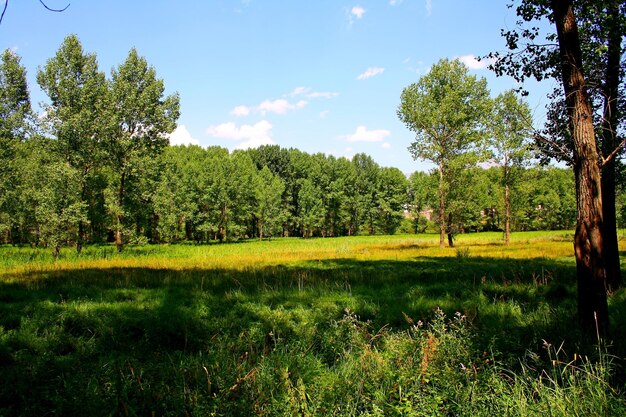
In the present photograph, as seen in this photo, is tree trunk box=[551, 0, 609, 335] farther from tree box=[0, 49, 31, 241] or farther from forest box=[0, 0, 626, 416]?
tree box=[0, 49, 31, 241]

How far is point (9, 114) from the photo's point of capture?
32062 millimetres

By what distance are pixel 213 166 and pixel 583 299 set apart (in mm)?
62789

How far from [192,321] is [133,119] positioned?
93.3ft

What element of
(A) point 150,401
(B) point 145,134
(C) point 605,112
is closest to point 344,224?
(B) point 145,134

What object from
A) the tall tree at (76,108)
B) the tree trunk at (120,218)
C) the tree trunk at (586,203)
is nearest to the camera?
the tree trunk at (586,203)

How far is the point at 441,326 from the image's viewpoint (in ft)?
17.2

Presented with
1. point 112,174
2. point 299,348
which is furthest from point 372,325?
point 112,174

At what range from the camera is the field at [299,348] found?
3.69 meters

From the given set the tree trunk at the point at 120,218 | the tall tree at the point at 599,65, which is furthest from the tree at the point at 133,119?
the tall tree at the point at 599,65

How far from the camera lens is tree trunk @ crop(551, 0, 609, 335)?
539 cm

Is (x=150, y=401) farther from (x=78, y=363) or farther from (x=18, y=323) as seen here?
(x=18, y=323)

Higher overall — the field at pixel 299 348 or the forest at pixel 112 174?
the forest at pixel 112 174

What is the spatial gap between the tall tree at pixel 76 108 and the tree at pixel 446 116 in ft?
85.0

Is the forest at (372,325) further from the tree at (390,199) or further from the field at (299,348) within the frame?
the tree at (390,199)
